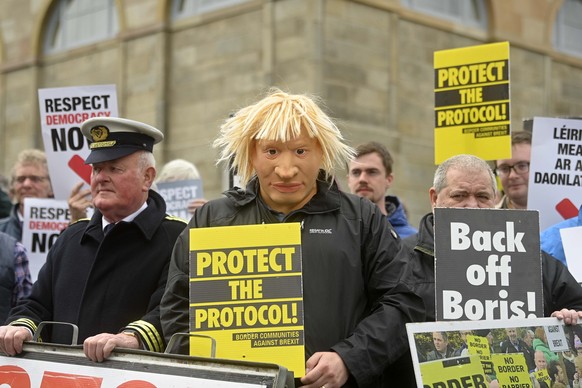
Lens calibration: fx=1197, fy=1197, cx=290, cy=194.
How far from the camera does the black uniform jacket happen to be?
5227mm

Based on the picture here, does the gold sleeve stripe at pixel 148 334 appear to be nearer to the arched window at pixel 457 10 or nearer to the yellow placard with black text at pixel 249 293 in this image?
the yellow placard with black text at pixel 249 293

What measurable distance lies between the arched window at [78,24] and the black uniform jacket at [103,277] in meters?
12.6

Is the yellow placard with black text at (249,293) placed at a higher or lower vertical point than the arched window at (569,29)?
lower

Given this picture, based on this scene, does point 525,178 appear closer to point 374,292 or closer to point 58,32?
point 374,292

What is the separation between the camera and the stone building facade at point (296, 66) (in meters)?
15.1

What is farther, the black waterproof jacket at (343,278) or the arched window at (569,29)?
the arched window at (569,29)

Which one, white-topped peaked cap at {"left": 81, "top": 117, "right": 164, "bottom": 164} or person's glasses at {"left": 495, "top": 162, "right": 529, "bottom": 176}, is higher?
person's glasses at {"left": 495, "top": 162, "right": 529, "bottom": 176}

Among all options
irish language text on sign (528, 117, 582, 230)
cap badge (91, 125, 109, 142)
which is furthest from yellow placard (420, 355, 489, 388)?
irish language text on sign (528, 117, 582, 230)

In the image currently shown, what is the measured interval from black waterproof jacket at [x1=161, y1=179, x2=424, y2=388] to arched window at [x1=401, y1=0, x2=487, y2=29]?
468 inches

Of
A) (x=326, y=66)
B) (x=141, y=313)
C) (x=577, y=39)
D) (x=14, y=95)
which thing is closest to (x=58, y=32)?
(x=14, y=95)

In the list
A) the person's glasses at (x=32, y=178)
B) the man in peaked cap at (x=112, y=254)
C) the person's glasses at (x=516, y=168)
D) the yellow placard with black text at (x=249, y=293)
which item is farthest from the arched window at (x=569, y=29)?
the yellow placard with black text at (x=249, y=293)

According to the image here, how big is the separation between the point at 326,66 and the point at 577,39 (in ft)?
18.0

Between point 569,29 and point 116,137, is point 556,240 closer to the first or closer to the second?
point 116,137

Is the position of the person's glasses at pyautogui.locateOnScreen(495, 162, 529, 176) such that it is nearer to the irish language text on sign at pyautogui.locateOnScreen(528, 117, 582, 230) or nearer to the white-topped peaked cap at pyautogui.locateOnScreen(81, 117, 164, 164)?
the irish language text on sign at pyautogui.locateOnScreen(528, 117, 582, 230)
